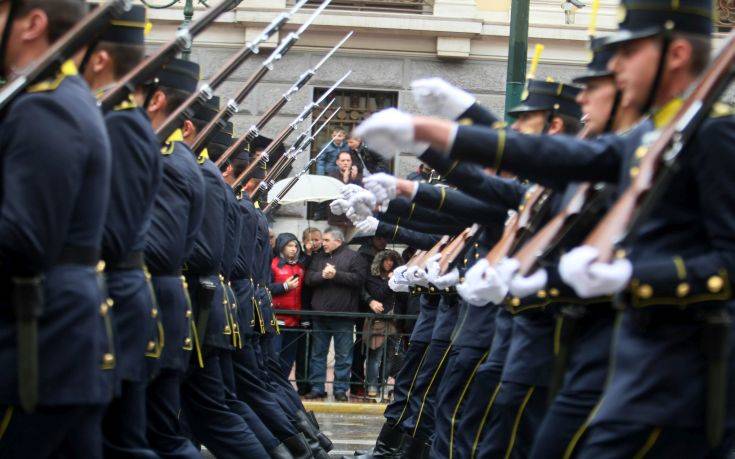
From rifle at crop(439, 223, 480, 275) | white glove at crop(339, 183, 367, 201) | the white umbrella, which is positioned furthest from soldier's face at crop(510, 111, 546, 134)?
the white umbrella

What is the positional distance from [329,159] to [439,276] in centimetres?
901

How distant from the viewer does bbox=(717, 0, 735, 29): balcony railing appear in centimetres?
2056

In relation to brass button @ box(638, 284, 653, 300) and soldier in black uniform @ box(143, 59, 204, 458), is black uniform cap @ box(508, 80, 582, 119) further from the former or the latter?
brass button @ box(638, 284, 653, 300)

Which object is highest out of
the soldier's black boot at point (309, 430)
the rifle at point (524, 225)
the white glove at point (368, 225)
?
the rifle at point (524, 225)

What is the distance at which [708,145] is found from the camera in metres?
4.16

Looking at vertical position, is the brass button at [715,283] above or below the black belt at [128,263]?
above

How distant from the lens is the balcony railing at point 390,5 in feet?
64.5

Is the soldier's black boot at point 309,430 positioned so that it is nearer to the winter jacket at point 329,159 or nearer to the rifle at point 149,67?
the rifle at point 149,67

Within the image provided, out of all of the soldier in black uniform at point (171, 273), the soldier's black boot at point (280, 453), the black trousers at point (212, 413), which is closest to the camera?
the soldier in black uniform at point (171, 273)

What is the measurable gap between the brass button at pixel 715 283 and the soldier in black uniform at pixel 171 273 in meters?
2.76

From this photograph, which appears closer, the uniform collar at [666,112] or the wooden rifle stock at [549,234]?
the uniform collar at [666,112]

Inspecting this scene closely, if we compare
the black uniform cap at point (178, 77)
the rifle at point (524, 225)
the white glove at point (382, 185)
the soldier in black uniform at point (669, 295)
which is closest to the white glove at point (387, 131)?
the soldier in black uniform at point (669, 295)

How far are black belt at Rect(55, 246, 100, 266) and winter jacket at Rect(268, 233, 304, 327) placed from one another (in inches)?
389

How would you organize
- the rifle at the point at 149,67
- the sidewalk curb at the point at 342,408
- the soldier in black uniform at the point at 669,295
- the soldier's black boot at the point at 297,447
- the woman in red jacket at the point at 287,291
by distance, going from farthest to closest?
the woman in red jacket at the point at 287,291
the sidewalk curb at the point at 342,408
the soldier's black boot at the point at 297,447
the rifle at the point at 149,67
the soldier in black uniform at the point at 669,295
